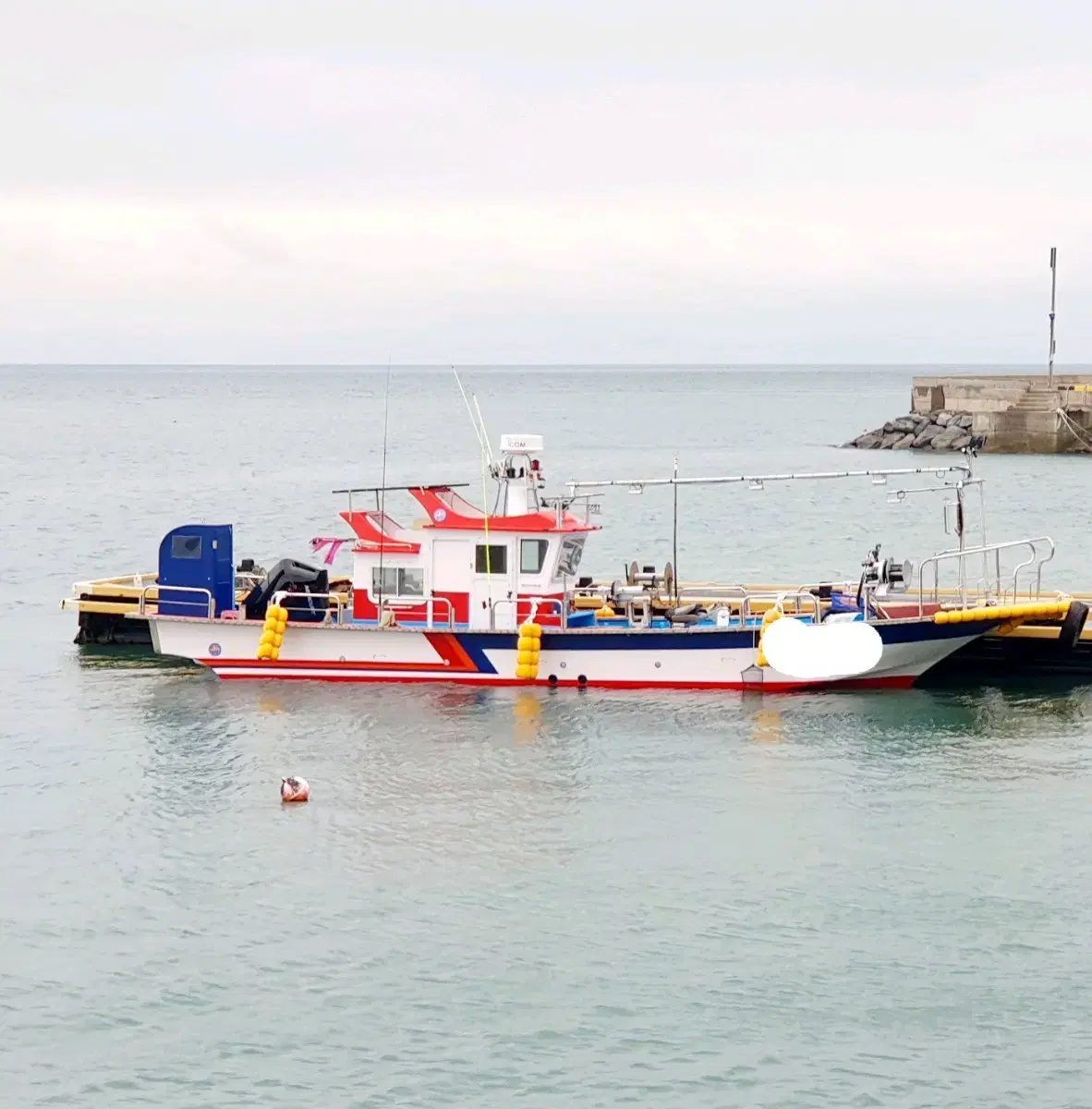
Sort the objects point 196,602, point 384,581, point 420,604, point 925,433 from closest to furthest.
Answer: point 420,604 < point 384,581 < point 196,602 < point 925,433

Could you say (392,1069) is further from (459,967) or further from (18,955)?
(18,955)

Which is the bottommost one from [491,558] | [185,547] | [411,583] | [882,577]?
[411,583]

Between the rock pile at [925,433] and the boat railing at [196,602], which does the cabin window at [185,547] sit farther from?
the rock pile at [925,433]

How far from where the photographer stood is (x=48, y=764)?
26.9 meters

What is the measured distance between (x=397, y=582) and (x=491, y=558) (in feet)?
5.86

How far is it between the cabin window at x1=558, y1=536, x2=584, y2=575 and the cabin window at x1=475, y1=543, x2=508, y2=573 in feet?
3.14

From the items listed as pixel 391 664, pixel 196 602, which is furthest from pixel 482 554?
pixel 196 602

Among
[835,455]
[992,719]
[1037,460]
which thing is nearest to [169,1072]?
[992,719]

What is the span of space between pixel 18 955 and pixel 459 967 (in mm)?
4631

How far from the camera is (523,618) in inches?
1216

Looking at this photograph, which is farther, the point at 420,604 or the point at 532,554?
the point at 420,604

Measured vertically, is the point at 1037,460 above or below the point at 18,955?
above

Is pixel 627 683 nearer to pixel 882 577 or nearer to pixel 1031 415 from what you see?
pixel 882 577

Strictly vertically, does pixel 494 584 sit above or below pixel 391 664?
above
